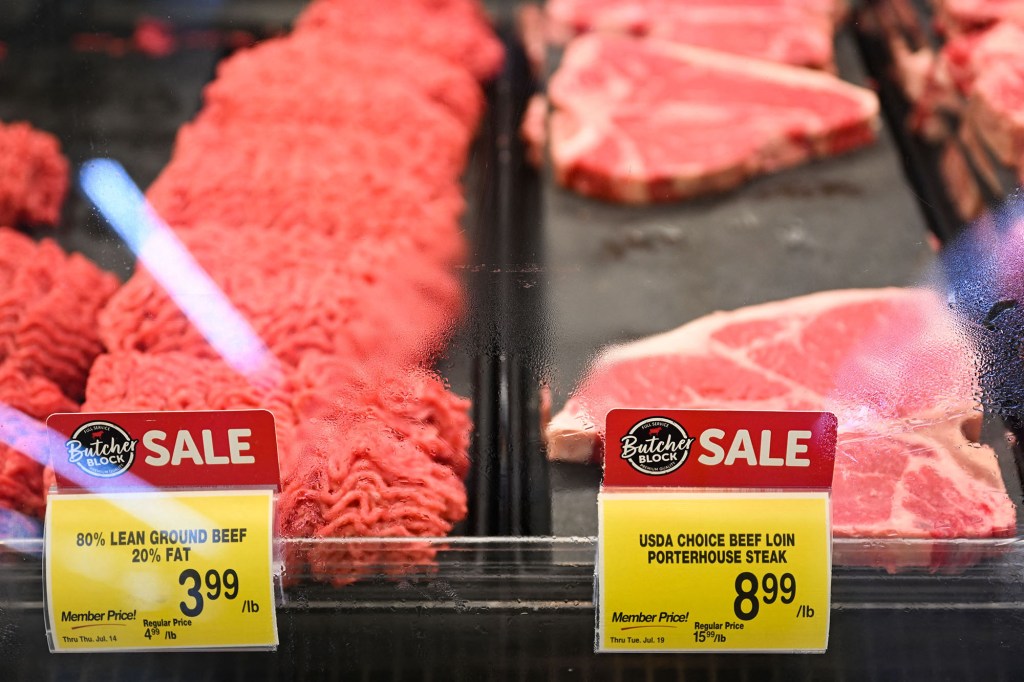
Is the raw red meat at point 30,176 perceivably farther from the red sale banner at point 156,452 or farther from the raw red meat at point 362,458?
the red sale banner at point 156,452

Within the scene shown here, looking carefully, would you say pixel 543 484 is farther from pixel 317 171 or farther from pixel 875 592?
pixel 317 171

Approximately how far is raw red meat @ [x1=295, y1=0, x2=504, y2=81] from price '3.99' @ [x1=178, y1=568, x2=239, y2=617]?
4.63 ft

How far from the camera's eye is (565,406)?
1.26m

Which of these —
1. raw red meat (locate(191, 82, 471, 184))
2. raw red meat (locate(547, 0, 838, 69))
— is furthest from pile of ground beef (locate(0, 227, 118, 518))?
raw red meat (locate(547, 0, 838, 69))

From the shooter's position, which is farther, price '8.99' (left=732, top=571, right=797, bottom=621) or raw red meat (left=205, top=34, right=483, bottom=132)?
raw red meat (left=205, top=34, right=483, bottom=132)

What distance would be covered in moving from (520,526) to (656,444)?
325mm

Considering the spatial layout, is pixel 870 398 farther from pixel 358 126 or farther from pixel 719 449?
pixel 358 126

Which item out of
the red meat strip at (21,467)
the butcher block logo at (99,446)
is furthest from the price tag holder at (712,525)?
the red meat strip at (21,467)

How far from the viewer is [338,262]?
162 cm

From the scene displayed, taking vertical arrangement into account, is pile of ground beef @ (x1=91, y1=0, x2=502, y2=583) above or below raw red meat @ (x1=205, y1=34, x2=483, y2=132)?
below

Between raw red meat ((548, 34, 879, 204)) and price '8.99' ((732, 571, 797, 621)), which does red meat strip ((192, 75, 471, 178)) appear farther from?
price '8.99' ((732, 571, 797, 621))

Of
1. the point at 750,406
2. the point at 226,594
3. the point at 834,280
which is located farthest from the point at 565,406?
the point at 834,280

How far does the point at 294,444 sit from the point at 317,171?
0.70m

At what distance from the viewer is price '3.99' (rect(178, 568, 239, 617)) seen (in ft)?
3.45
